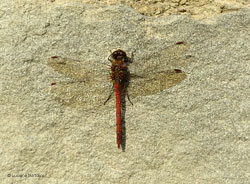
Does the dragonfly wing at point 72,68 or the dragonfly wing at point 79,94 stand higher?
the dragonfly wing at point 72,68

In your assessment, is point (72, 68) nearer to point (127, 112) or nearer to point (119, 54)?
point (119, 54)

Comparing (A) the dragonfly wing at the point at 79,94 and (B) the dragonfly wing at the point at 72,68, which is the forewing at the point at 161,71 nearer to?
(A) the dragonfly wing at the point at 79,94

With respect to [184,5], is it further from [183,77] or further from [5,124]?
[5,124]

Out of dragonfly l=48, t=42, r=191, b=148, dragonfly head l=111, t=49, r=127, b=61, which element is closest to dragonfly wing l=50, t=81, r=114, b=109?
dragonfly l=48, t=42, r=191, b=148

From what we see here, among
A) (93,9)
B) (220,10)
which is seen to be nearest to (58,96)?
(93,9)

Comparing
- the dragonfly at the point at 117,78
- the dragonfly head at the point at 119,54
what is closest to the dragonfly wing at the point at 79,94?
the dragonfly at the point at 117,78

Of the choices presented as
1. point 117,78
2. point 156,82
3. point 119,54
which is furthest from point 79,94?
point 156,82
